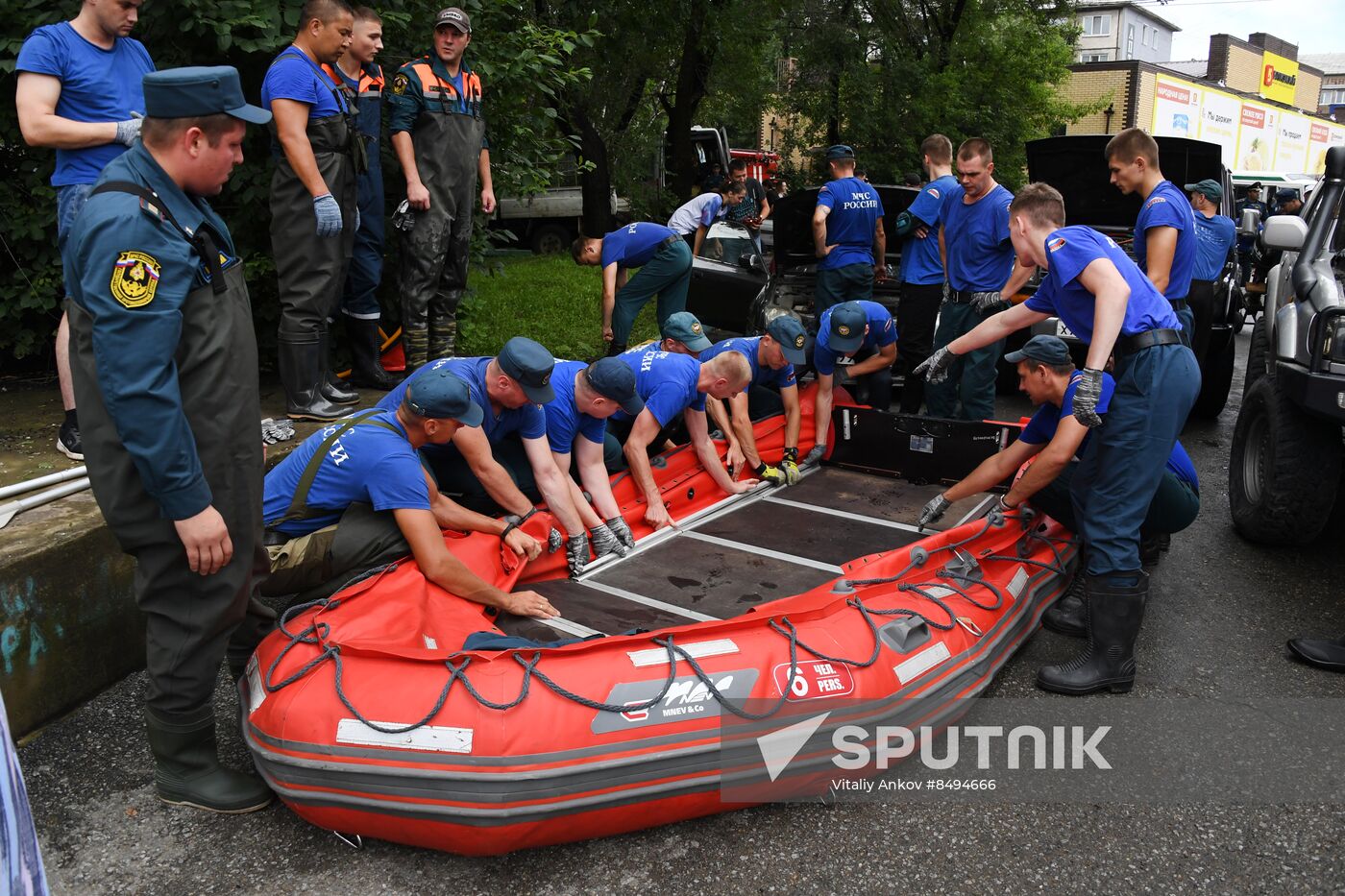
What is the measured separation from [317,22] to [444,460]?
2247 mm

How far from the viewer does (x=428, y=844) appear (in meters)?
2.91

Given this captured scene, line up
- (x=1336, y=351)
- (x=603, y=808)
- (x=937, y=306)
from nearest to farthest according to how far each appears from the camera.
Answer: (x=603, y=808)
(x=1336, y=351)
(x=937, y=306)

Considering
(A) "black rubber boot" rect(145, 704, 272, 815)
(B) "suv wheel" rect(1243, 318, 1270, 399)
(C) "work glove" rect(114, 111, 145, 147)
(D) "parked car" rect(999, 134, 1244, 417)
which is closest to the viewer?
(A) "black rubber boot" rect(145, 704, 272, 815)

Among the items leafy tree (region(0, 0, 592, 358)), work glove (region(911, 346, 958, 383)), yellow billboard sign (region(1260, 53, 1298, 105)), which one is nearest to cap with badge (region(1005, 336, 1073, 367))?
work glove (region(911, 346, 958, 383))

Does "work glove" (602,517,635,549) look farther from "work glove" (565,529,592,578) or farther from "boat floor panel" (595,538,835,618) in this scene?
"work glove" (565,529,592,578)

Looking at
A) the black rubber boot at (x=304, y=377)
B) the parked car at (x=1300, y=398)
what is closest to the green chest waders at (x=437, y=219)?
the black rubber boot at (x=304, y=377)

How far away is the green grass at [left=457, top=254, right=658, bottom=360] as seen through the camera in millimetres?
7574

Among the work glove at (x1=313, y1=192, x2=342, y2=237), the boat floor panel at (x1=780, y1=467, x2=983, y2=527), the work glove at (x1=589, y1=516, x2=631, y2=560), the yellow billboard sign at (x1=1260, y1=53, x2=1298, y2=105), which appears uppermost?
the yellow billboard sign at (x1=1260, y1=53, x2=1298, y2=105)

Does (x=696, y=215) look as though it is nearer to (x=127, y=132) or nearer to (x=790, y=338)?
(x=790, y=338)

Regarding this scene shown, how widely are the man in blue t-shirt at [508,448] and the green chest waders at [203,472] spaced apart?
1192 mm

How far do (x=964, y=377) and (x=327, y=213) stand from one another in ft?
12.6

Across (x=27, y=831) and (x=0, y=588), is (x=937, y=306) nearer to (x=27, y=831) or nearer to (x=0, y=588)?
(x=0, y=588)

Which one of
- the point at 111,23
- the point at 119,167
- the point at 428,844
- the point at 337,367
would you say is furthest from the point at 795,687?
the point at 337,367

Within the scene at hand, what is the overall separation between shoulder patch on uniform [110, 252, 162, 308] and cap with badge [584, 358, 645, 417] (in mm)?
2160
